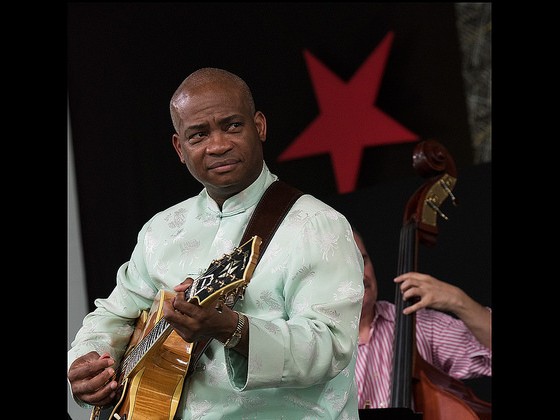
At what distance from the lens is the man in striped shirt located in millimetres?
3268

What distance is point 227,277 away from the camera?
1.67 m

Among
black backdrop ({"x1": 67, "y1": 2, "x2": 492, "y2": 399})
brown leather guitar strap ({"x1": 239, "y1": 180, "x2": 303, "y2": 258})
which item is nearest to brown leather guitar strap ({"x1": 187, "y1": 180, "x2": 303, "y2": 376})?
brown leather guitar strap ({"x1": 239, "y1": 180, "x2": 303, "y2": 258})

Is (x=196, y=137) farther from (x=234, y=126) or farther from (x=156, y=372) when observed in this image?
(x=156, y=372)

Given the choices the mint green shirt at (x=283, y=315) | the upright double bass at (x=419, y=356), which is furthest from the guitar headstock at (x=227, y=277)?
the upright double bass at (x=419, y=356)

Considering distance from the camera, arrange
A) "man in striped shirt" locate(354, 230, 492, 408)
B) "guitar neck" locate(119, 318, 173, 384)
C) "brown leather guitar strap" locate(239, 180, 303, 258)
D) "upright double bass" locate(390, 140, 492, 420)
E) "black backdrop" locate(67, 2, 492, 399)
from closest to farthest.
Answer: "guitar neck" locate(119, 318, 173, 384)
"brown leather guitar strap" locate(239, 180, 303, 258)
"upright double bass" locate(390, 140, 492, 420)
"man in striped shirt" locate(354, 230, 492, 408)
"black backdrop" locate(67, 2, 492, 399)

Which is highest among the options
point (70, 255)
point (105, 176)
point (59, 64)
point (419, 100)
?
point (59, 64)

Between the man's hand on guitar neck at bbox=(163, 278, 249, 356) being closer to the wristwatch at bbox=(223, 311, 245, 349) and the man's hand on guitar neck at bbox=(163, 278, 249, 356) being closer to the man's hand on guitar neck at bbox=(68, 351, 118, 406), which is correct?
the wristwatch at bbox=(223, 311, 245, 349)

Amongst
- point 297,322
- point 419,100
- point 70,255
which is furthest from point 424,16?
point 297,322

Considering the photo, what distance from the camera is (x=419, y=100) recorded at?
4496 millimetres

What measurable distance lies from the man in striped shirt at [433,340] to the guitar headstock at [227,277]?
62.5 inches

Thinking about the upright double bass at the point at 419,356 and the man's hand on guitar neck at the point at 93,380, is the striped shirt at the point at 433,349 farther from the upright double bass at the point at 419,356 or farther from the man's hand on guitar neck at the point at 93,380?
the man's hand on guitar neck at the point at 93,380

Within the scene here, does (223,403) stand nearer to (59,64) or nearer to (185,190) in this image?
(59,64)

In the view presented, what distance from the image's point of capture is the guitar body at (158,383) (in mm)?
1964

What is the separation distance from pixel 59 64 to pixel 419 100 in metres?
2.84
